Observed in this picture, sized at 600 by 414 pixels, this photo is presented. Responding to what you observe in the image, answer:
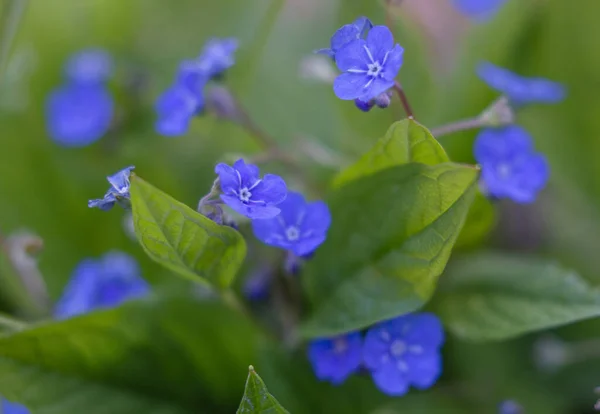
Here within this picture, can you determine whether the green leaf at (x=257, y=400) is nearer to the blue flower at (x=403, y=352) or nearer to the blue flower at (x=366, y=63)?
the blue flower at (x=403, y=352)

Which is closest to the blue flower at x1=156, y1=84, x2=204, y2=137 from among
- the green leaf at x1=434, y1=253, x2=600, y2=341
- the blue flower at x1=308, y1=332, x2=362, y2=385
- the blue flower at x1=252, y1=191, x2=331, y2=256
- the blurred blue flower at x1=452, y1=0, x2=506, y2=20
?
the blue flower at x1=252, y1=191, x2=331, y2=256

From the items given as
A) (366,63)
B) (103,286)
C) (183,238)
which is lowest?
(103,286)

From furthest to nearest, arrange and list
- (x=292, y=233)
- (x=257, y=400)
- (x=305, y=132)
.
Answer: (x=305, y=132) → (x=292, y=233) → (x=257, y=400)

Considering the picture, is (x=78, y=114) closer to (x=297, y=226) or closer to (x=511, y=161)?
(x=297, y=226)

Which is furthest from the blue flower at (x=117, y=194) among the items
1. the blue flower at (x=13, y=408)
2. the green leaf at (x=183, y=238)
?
the blue flower at (x=13, y=408)

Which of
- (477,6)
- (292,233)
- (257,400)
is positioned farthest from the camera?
(477,6)

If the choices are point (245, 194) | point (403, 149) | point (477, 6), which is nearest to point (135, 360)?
point (245, 194)
